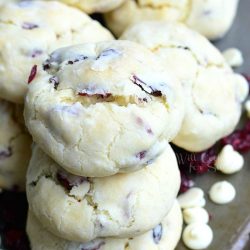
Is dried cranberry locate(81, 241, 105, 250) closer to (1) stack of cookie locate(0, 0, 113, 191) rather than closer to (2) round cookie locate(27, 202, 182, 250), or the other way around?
(2) round cookie locate(27, 202, 182, 250)

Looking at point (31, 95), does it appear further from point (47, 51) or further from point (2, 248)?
point (2, 248)

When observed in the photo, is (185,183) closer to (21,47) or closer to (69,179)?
(69,179)

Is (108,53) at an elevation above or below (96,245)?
above

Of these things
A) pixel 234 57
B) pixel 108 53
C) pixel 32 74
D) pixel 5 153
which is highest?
pixel 108 53

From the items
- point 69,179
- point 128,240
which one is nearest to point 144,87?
point 69,179

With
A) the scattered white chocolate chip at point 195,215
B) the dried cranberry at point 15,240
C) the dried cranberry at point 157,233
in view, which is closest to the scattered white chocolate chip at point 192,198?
the scattered white chocolate chip at point 195,215

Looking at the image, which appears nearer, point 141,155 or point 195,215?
point 141,155

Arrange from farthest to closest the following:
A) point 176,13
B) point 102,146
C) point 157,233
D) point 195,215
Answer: point 176,13
point 195,215
point 157,233
point 102,146

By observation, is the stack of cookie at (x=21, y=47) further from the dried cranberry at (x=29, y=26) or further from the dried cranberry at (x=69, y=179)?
the dried cranberry at (x=69, y=179)
